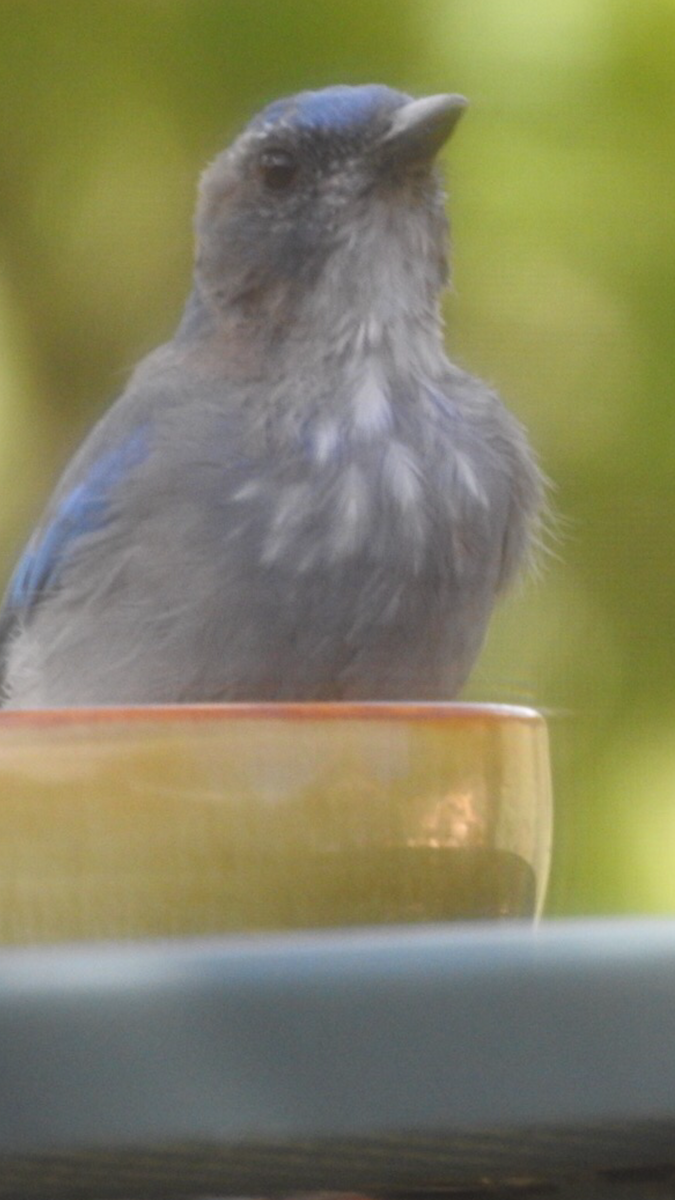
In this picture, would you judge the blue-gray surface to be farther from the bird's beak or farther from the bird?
the bird's beak

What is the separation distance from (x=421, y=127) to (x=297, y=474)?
338 mm

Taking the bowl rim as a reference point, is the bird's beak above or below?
above

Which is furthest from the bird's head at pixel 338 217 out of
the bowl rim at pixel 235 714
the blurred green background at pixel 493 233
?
the bowl rim at pixel 235 714

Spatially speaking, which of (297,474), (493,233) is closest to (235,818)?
(297,474)

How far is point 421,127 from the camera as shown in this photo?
1.63 metres

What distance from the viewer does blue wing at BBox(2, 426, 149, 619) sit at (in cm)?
159

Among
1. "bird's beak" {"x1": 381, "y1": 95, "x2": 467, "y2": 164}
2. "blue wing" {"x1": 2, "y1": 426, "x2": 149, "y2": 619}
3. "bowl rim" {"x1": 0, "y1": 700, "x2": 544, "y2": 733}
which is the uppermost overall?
"bird's beak" {"x1": 381, "y1": 95, "x2": 467, "y2": 164}

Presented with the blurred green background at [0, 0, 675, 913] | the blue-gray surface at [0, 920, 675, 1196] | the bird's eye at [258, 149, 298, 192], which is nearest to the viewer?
the blue-gray surface at [0, 920, 675, 1196]

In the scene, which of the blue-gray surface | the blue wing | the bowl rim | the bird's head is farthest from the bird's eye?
the blue-gray surface

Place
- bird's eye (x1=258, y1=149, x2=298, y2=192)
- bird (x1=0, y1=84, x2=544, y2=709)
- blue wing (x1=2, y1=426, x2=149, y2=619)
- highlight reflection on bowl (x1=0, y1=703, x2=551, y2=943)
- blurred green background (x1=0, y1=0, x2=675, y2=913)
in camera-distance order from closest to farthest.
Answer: highlight reflection on bowl (x1=0, y1=703, x2=551, y2=943)
bird (x1=0, y1=84, x2=544, y2=709)
blue wing (x1=2, y1=426, x2=149, y2=619)
bird's eye (x1=258, y1=149, x2=298, y2=192)
blurred green background (x1=0, y1=0, x2=675, y2=913)

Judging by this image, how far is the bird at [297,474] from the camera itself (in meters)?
1.35

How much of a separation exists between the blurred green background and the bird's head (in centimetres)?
26

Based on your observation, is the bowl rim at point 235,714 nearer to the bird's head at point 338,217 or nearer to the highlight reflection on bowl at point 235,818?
the highlight reflection on bowl at point 235,818

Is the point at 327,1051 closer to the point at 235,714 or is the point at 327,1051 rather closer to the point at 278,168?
the point at 235,714
